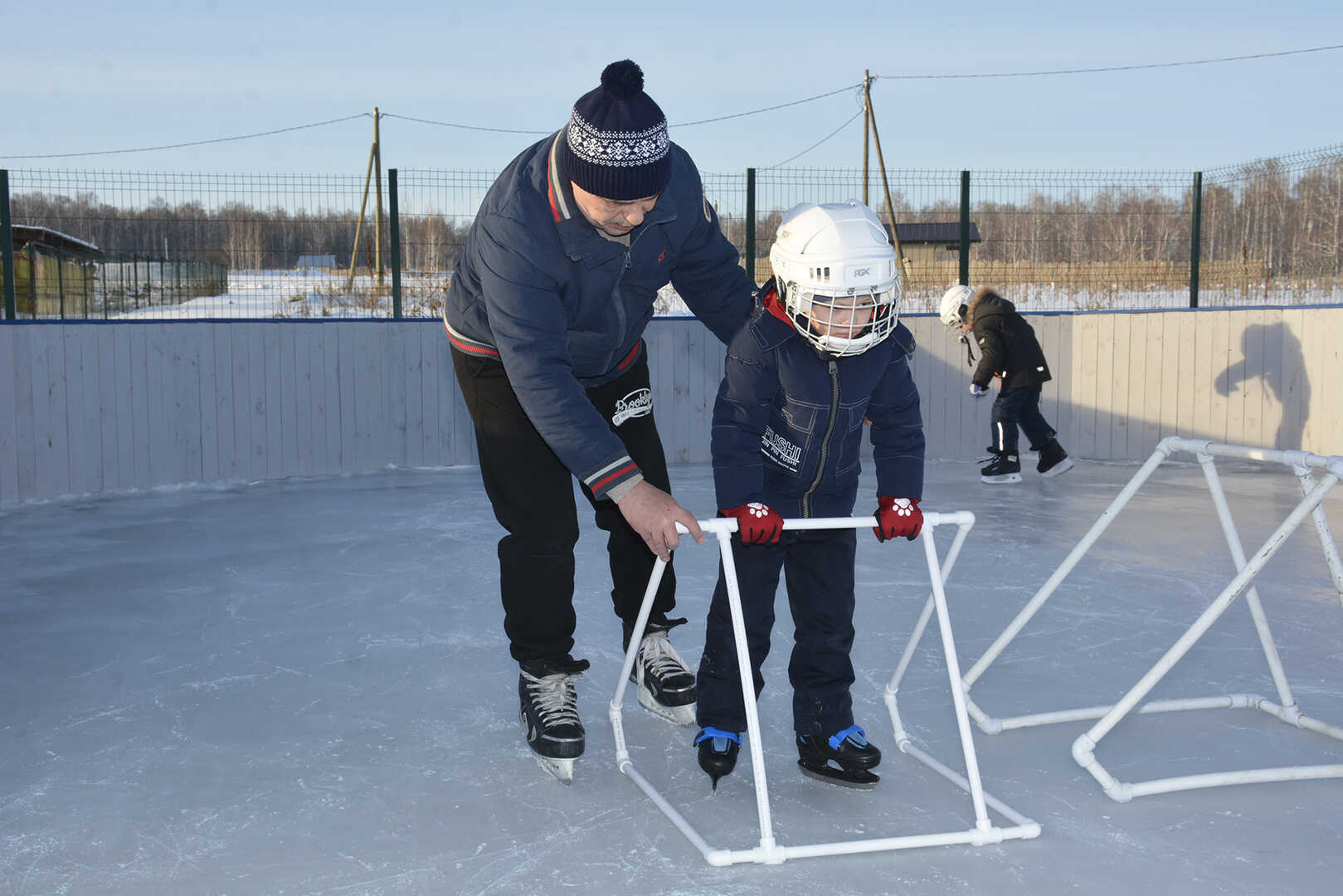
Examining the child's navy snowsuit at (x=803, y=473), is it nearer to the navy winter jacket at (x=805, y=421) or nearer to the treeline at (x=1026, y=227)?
the navy winter jacket at (x=805, y=421)

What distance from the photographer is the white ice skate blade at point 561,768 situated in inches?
104

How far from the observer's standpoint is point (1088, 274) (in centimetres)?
980

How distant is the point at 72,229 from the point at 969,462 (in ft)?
22.5

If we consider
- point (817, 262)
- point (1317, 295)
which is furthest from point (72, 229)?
point (1317, 295)

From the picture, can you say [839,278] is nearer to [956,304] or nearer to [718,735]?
[718,735]

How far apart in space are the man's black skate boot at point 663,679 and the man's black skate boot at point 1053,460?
4973 millimetres

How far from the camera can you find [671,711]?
3.03m

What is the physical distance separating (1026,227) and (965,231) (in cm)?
95

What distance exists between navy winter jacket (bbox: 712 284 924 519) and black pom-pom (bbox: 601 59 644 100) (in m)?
0.58

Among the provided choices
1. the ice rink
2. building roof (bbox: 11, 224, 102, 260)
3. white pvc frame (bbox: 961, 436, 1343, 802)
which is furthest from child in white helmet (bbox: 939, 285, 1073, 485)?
building roof (bbox: 11, 224, 102, 260)

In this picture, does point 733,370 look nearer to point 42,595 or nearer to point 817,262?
point 817,262

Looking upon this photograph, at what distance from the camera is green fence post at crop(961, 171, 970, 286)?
29.4ft

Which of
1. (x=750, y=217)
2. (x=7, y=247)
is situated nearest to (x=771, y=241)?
(x=750, y=217)

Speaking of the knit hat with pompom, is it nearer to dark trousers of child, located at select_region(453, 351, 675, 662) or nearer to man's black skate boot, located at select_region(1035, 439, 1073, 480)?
dark trousers of child, located at select_region(453, 351, 675, 662)
